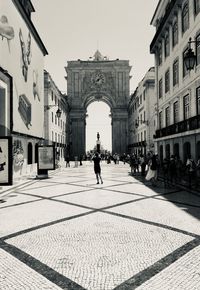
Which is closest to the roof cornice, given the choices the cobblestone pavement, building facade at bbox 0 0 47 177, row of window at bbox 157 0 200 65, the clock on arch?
building facade at bbox 0 0 47 177

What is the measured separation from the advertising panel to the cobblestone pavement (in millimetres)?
11015

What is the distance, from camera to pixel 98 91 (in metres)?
57.7

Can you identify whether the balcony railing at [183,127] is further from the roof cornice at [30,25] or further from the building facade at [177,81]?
the roof cornice at [30,25]

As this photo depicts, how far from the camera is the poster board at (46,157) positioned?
1778 centimetres

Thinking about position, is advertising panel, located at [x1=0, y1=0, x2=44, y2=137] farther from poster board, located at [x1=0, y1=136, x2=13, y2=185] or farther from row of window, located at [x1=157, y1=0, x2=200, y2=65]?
row of window, located at [x1=157, y1=0, x2=200, y2=65]

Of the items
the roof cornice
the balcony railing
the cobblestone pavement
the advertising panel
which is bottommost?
the cobblestone pavement

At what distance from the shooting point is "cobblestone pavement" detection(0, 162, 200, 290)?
3663 millimetres

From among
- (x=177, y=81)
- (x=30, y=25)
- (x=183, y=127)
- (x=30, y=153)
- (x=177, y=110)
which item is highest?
(x=30, y=25)

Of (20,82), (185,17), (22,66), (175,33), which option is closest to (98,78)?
(175,33)

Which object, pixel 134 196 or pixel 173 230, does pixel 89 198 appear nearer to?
pixel 134 196

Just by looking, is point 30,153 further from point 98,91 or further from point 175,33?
point 98,91

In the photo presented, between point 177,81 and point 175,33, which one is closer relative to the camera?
point 177,81

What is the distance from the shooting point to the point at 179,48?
1980 cm

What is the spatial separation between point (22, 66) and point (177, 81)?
11.9 metres
